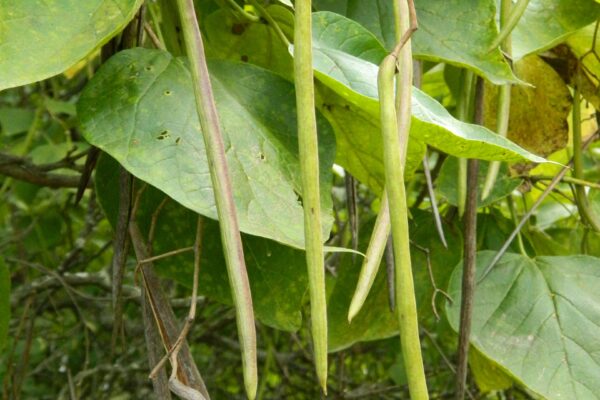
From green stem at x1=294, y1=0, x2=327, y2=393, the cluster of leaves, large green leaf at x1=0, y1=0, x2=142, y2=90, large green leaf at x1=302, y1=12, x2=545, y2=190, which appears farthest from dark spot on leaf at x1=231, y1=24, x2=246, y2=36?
green stem at x1=294, y1=0, x2=327, y2=393

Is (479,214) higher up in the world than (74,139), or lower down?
higher up

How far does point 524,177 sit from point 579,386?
0.74ft

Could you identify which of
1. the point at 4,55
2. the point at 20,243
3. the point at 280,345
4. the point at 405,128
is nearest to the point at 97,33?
the point at 4,55

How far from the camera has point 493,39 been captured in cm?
56

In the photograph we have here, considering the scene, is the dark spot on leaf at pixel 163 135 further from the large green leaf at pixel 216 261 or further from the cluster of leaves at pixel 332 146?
the large green leaf at pixel 216 261

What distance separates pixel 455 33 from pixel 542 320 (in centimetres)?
22

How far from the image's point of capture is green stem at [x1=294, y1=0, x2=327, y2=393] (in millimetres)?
313

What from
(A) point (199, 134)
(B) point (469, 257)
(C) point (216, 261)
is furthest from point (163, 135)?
(B) point (469, 257)

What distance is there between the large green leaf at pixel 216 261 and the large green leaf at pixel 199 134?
3.0 inches

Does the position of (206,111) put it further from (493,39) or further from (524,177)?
(524,177)

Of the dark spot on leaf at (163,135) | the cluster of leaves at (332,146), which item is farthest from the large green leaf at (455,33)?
the dark spot on leaf at (163,135)

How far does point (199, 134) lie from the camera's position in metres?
0.47

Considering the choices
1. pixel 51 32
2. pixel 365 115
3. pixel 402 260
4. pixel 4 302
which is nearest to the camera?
pixel 402 260

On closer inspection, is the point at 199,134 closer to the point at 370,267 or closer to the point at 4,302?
the point at 370,267
